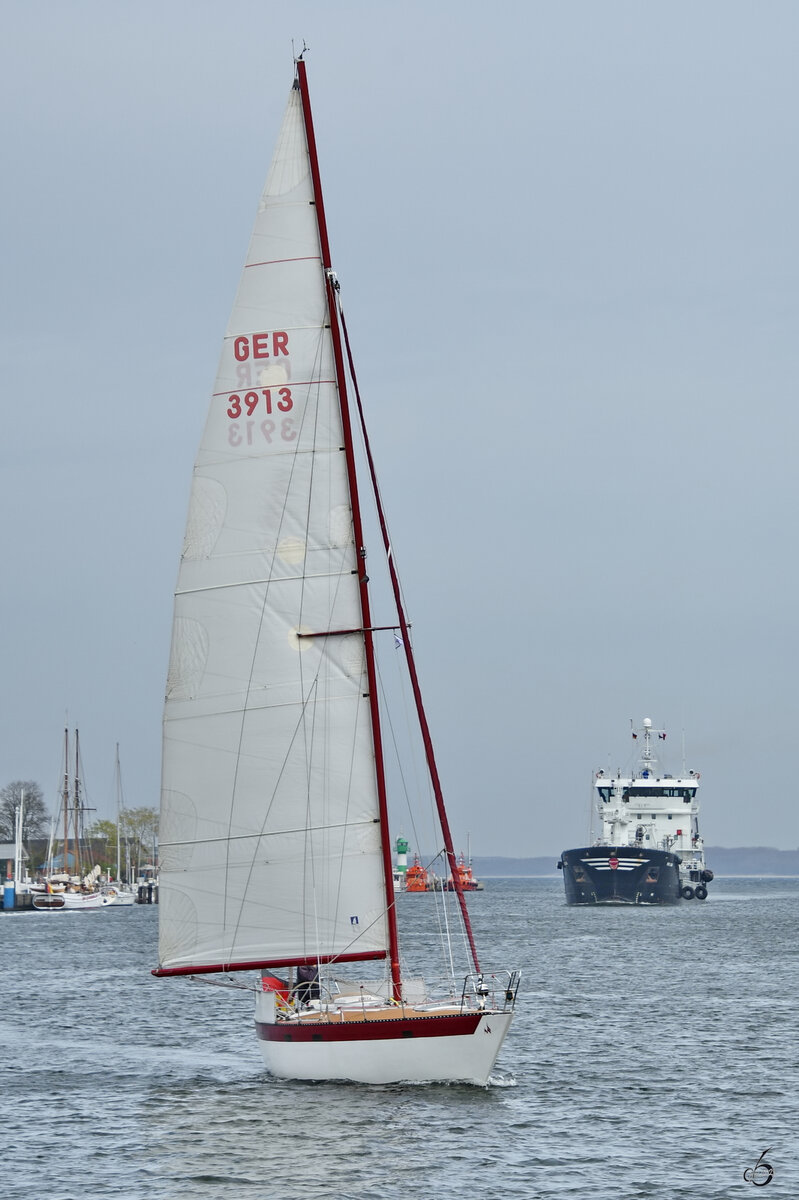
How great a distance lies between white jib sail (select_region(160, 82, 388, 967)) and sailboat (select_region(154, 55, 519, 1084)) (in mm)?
26

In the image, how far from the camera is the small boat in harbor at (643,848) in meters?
124

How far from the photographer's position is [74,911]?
15825 centimetres

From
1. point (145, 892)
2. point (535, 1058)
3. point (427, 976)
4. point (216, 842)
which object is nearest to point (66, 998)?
point (427, 976)

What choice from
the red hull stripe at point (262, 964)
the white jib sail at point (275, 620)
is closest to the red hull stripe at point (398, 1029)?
the red hull stripe at point (262, 964)

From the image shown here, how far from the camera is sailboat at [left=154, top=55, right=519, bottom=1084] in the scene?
32.5 m

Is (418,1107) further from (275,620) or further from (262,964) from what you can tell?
(275,620)

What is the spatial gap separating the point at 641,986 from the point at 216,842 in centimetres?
2944

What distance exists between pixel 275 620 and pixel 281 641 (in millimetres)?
408

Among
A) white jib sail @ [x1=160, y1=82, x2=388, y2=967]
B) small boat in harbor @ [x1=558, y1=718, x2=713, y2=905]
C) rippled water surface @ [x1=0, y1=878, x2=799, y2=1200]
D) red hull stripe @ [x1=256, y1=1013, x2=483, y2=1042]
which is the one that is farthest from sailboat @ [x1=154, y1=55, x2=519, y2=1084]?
small boat in harbor @ [x1=558, y1=718, x2=713, y2=905]

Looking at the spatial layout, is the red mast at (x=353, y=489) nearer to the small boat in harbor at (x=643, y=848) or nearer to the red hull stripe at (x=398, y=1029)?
the red hull stripe at (x=398, y=1029)

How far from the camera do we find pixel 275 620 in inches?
1286

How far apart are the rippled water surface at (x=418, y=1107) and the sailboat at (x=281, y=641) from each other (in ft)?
11.4

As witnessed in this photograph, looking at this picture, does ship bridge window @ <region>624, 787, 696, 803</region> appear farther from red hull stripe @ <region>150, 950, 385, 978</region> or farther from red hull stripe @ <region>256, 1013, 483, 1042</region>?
red hull stripe @ <region>256, 1013, 483, 1042</region>

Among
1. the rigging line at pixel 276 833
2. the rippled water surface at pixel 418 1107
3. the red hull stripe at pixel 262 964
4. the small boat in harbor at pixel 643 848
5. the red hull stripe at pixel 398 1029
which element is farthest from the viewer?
the small boat in harbor at pixel 643 848
